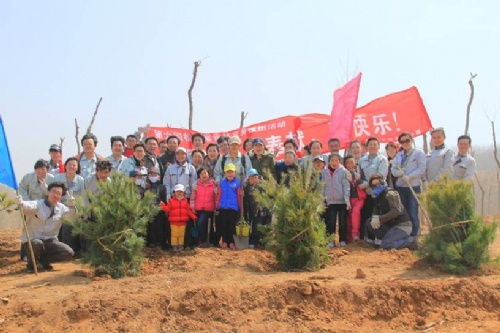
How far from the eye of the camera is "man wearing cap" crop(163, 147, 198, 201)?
7.70 m

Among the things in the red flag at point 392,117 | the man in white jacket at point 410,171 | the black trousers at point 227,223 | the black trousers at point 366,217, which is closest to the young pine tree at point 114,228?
the black trousers at point 227,223

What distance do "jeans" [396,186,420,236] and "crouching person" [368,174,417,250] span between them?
0.40 meters

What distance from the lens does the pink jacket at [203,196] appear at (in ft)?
25.2

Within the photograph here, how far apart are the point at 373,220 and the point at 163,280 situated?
322 cm

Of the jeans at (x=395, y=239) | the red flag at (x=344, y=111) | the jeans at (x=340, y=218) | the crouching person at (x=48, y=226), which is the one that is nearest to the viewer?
the crouching person at (x=48, y=226)

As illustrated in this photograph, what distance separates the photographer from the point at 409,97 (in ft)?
34.8

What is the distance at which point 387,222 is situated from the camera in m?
7.52

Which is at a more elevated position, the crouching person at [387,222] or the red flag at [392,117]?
the red flag at [392,117]

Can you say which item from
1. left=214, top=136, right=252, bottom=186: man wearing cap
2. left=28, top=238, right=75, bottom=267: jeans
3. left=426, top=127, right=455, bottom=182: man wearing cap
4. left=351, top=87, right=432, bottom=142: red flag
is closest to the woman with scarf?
left=214, top=136, right=252, bottom=186: man wearing cap

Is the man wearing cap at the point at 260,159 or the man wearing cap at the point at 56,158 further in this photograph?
the man wearing cap at the point at 56,158

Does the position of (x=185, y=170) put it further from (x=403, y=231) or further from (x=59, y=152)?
(x=403, y=231)

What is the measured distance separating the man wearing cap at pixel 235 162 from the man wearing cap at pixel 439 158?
2846mm

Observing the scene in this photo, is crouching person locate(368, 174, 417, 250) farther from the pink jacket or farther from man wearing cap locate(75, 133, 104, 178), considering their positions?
man wearing cap locate(75, 133, 104, 178)

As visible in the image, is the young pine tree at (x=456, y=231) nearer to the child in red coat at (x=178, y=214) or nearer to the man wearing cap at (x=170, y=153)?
the child in red coat at (x=178, y=214)
